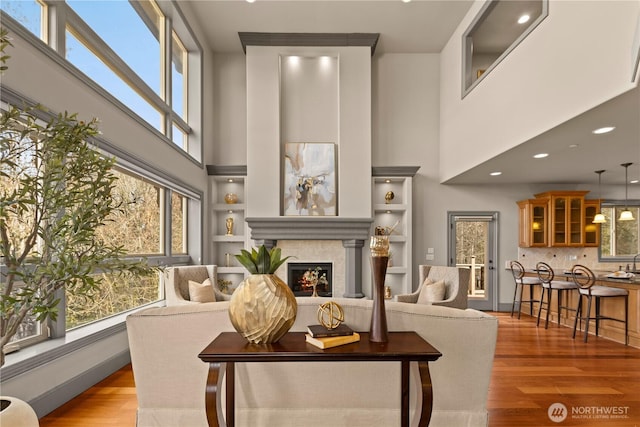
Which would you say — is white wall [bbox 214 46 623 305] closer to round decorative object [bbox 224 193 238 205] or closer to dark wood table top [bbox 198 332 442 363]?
round decorative object [bbox 224 193 238 205]

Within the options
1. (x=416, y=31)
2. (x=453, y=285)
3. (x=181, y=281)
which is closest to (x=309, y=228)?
(x=181, y=281)

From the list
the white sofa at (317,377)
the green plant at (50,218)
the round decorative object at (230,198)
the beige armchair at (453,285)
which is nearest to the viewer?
the green plant at (50,218)

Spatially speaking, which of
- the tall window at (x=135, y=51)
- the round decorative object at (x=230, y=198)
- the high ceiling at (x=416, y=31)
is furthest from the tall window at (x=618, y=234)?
the tall window at (x=135, y=51)

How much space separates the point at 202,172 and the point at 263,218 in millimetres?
1254

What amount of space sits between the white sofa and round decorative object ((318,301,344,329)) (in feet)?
0.44

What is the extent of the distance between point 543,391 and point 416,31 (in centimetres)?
550

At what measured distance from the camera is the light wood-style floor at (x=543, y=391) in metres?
2.54

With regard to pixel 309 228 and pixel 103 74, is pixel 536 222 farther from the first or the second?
pixel 103 74

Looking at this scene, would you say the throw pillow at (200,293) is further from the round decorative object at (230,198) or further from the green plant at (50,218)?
the round decorative object at (230,198)

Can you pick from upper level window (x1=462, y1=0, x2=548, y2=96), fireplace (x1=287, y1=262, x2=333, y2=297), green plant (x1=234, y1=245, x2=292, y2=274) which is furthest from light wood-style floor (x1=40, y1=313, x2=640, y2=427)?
upper level window (x1=462, y1=0, x2=548, y2=96)

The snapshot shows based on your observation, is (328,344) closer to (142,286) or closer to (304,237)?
(142,286)

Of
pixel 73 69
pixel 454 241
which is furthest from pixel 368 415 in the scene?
pixel 454 241

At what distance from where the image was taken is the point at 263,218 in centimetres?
607

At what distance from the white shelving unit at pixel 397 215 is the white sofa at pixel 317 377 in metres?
4.47
